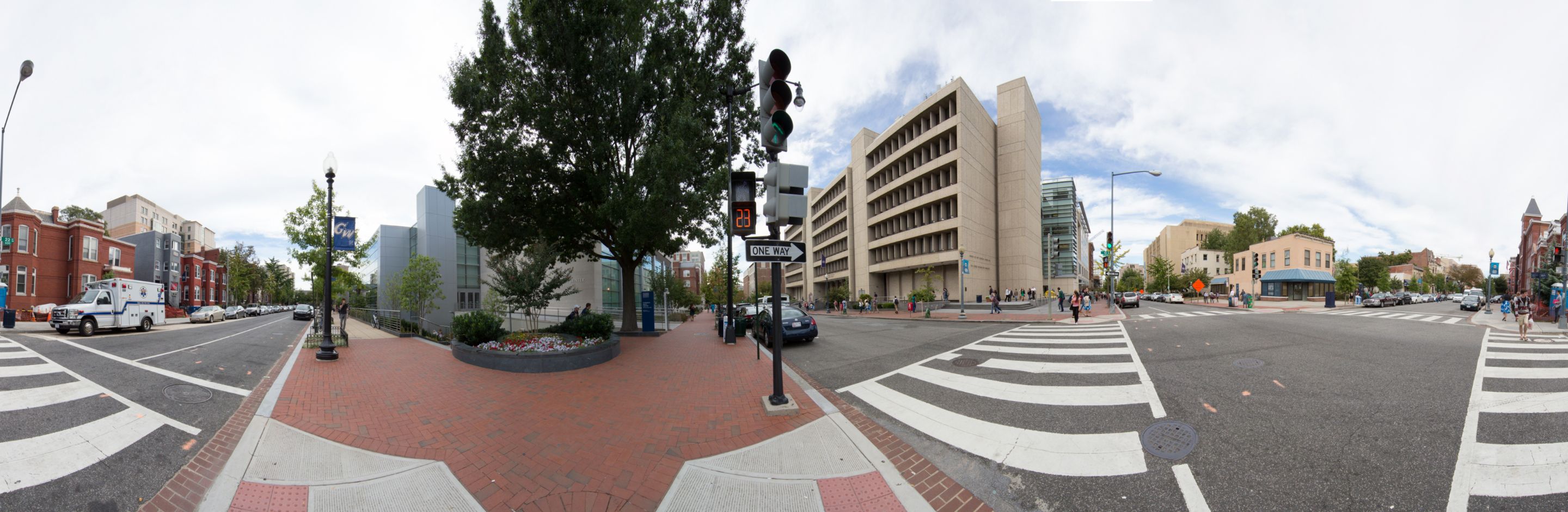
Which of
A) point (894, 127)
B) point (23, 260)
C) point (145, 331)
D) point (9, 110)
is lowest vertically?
point (145, 331)

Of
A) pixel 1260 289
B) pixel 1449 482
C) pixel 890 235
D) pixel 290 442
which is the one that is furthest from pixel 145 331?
pixel 1260 289

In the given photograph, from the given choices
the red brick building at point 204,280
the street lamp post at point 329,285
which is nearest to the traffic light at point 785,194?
the street lamp post at point 329,285

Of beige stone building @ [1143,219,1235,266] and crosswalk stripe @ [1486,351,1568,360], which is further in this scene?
beige stone building @ [1143,219,1235,266]

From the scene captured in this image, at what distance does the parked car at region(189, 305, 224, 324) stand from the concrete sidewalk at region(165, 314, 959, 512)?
1318 inches

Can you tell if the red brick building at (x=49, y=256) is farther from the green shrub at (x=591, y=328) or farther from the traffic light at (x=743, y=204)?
the traffic light at (x=743, y=204)

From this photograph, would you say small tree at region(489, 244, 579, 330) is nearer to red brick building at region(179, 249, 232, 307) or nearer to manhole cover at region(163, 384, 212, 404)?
manhole cover at region(163, 384, 212, 404)

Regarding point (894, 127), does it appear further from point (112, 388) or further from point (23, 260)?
point (23, 260)

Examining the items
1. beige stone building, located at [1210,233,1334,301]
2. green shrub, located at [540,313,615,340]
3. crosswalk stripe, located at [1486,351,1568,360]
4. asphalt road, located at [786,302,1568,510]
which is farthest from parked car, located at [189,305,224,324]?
beige stone building, located at [1210,233,1334,301]

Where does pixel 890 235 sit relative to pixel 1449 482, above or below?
above

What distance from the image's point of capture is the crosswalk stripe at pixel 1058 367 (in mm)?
7387

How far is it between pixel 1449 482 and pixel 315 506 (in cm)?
839

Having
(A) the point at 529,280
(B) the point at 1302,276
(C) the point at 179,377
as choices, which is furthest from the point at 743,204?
(B) the point at 1302,276

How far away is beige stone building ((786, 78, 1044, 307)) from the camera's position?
119 feet

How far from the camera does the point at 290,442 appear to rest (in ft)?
15.7
